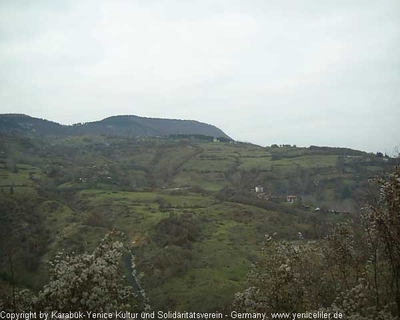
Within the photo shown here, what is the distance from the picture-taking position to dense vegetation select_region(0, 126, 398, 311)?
53438 millimetres

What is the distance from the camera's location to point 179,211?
94250 millimetres

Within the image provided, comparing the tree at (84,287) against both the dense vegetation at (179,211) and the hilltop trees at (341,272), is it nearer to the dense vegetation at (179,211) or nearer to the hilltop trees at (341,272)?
the dense vegetation at (179,211)

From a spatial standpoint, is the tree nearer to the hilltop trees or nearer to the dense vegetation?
the dense vegetation

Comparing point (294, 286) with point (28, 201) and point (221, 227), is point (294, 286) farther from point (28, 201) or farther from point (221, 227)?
A: point (28, 201)

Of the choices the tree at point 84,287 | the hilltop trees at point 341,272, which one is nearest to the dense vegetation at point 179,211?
the hilltop trees at point 341,272

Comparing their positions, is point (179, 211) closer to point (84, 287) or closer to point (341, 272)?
point (341, 272)

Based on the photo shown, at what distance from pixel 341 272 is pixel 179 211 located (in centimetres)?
7571

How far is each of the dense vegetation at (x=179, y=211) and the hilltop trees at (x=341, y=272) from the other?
0.52 meters

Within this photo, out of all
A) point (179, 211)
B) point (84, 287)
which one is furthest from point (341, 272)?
point (179, 211)

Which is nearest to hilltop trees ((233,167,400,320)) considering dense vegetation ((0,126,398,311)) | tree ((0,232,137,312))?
dense vegetation ((0,126,398,311))

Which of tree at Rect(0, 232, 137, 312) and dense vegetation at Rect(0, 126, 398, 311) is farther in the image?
dense vegetation at Rect(0, 126, 398, 311)

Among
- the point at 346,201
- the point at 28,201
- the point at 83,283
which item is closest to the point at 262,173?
the point at 346,201

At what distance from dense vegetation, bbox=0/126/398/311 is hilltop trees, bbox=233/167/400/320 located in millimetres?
521

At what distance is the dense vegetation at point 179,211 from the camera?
53.4m
